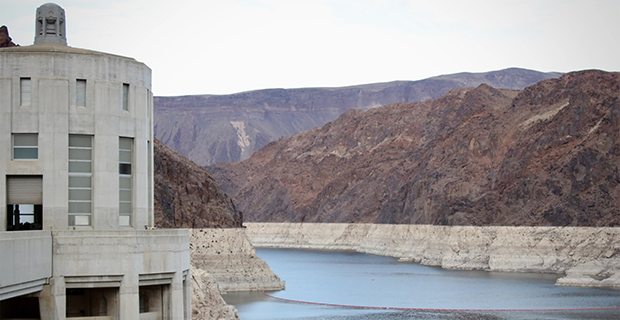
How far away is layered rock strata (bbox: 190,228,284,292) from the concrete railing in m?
61.1

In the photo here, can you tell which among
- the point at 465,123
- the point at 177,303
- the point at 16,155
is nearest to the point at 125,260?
the point at 177,303

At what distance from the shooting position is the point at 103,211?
58.9 ft

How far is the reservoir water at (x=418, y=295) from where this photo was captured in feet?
237

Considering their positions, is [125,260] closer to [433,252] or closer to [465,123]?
[433,252]

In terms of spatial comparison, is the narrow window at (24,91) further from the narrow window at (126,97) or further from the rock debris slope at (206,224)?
the rock debris slope at (206,224)

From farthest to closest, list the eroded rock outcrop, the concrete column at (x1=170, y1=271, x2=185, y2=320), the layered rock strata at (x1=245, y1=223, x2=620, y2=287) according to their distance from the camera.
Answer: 1. the layered rock strata at (x1=245, y1=223, x2=620, y2=287)
2. the eroded rock outcrop
3. the concrete column at (x1=170, y1=271, x2=185, y2=320)

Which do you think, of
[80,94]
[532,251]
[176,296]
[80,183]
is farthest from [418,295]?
[80,94]

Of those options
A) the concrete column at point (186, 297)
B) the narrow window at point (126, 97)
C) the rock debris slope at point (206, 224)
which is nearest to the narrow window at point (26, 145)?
the narrow window at point (126, 97)

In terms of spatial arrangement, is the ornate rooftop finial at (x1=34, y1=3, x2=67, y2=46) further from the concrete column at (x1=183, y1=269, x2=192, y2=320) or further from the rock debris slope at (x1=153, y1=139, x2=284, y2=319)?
the rock debris slope at (x1=153, y1=139, x2=284, y2=319)

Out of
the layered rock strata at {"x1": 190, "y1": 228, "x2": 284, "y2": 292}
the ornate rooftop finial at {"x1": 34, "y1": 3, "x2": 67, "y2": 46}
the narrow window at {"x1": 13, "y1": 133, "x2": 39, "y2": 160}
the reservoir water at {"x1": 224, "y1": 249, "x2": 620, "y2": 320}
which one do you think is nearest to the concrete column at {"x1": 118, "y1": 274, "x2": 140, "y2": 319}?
the narrow window at {"x1": 13, "y1": 133, "x2": 39, "y2": 160}

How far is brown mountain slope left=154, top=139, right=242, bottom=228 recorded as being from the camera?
8094 centimetres

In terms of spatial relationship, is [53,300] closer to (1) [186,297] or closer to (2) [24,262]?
(2) [24,262]

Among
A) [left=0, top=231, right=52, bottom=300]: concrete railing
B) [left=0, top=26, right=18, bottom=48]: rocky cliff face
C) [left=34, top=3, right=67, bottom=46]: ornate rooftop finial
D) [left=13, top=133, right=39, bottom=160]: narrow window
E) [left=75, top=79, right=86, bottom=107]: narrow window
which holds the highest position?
[left=0, top=26, right=18, bottom=48]: rocky cliff face

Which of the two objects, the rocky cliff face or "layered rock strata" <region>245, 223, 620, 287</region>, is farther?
"layered rock strata" <region>245, 223, 620, 287</region>
